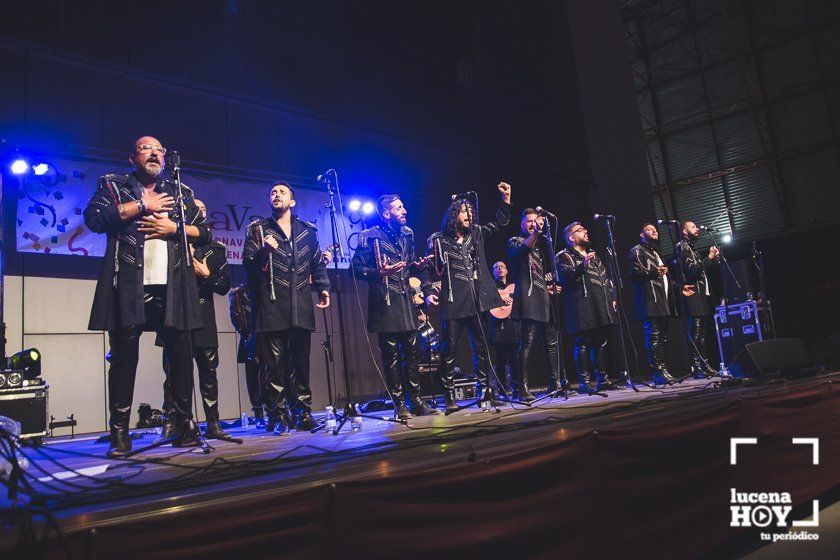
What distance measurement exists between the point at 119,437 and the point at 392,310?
236cm

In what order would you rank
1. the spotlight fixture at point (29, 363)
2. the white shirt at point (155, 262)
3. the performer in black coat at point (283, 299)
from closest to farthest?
the white shirt at point (155, 262) → the performer in black coat at point (283, 299) → the spotlight fixture at point (29, 363)

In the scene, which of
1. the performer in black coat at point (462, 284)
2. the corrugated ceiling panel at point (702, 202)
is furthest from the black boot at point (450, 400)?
the corrugated ceiling panel at point (702, 202)

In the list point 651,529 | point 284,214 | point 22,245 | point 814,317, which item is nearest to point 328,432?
point 284,214

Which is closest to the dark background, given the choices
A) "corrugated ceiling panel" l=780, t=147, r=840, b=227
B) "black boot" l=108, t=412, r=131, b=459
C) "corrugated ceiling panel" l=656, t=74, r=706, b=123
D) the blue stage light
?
the blue stage light

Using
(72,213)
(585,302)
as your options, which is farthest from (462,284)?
(72,213)

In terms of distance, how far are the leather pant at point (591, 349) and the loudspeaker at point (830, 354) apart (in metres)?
2.22

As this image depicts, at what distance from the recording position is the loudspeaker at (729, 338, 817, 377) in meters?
5.37

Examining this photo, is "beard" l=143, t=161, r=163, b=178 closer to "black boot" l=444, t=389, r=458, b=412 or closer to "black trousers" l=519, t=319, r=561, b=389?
"black boot" l=444, t=389, r=458, b=412

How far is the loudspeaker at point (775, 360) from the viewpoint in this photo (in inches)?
211

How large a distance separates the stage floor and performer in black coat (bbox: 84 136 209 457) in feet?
1.20

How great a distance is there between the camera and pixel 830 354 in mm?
6430

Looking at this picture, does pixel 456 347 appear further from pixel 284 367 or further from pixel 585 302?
pixel 585 302

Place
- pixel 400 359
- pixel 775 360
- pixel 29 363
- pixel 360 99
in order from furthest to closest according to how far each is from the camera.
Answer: pixel 360 99 < pixel 29 363 < pixel 775 360 < pixel 400 359

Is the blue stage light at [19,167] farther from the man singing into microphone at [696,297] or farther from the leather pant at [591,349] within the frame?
the man singing into microphone at [696,297]
